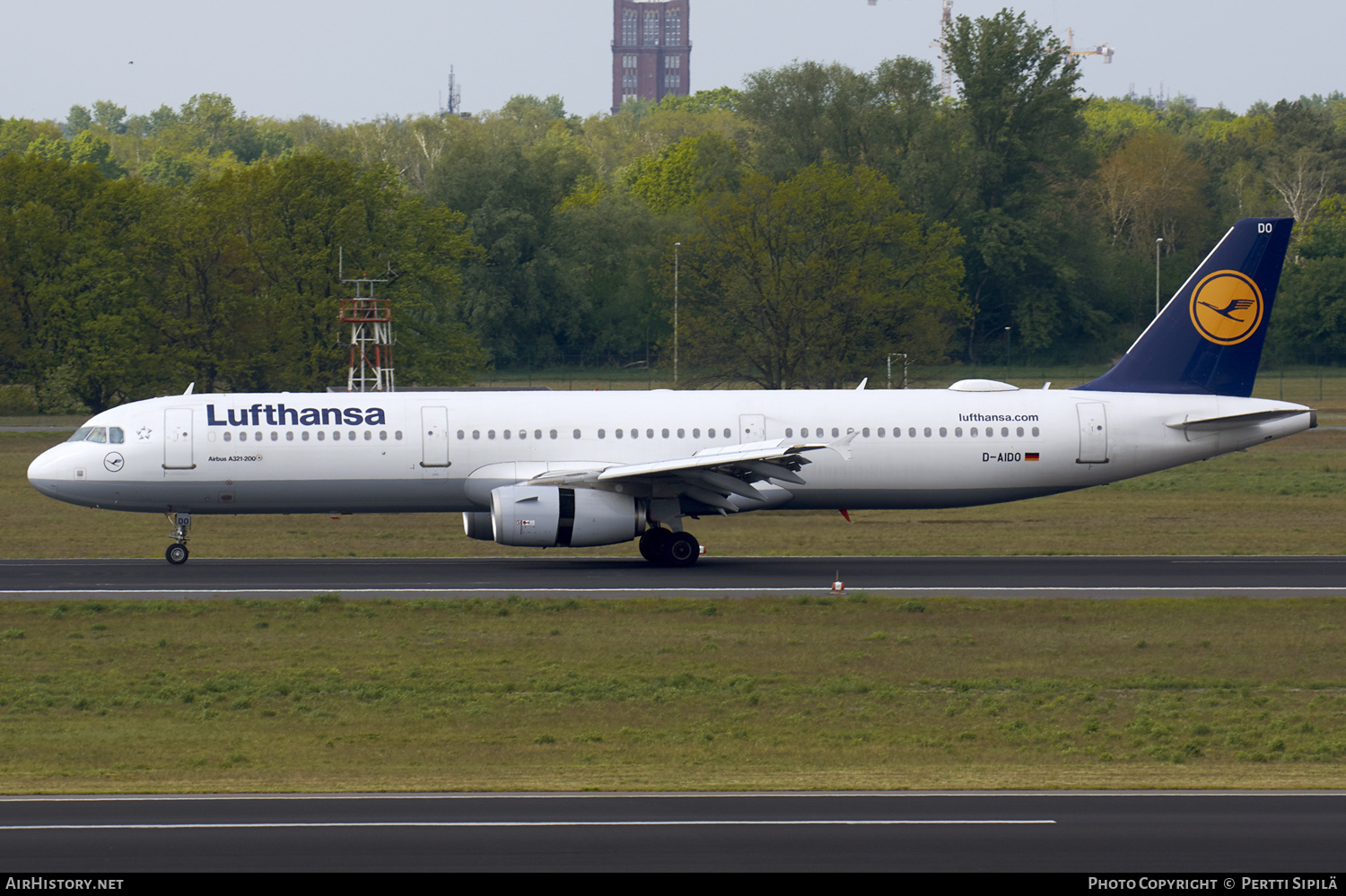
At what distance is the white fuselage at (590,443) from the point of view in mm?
31656

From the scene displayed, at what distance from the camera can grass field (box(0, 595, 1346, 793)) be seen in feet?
53.9

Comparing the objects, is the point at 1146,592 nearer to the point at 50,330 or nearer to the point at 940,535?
the point at 940,535

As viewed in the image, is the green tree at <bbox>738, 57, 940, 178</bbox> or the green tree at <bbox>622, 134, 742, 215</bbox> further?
the green tree at <bbox>622, 134, 742, 215</bbox>

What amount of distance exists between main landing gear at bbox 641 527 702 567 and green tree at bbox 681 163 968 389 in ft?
142

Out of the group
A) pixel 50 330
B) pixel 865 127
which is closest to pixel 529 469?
pixel 50 330

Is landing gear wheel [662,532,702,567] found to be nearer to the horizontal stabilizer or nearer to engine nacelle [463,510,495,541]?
engine nacelle [463,510,495,541]

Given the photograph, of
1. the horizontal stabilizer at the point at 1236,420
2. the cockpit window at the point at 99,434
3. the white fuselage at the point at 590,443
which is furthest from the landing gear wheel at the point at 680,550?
the cockpit window at the point at 99,434

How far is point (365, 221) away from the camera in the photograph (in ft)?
261

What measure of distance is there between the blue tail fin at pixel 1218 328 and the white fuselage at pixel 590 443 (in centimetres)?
55

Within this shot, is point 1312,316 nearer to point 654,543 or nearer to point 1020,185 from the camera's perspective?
point 1020,185

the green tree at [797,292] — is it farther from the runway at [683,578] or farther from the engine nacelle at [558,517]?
the engine nacelle at [558,517]

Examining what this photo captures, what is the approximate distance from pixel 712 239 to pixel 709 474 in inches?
1903

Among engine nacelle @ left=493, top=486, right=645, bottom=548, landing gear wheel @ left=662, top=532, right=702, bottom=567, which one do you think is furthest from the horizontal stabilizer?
engine nacelle @ left=493, top=486, right=645, bottom=548

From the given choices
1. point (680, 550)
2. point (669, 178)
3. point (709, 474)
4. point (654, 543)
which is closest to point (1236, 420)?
point (709, 474)
